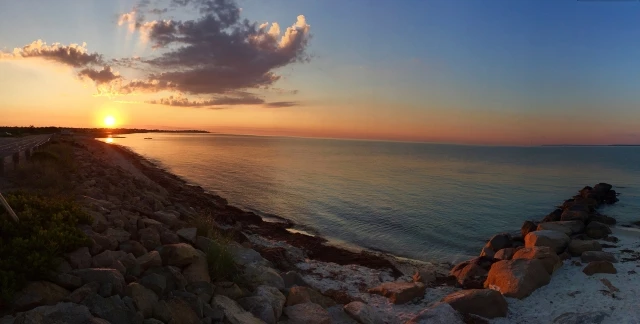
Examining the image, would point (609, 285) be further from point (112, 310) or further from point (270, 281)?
point (112, 310)

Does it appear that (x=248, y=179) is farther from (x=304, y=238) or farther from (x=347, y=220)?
(x=304, y=238)

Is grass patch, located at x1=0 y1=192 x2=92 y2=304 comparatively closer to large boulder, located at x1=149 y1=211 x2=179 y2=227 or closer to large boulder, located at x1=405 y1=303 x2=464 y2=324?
large boulder, located at x1=149 y1=211 x2=179 y2=227

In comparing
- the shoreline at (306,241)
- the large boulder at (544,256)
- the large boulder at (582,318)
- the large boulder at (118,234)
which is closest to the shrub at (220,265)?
the large boulder at (118,234)

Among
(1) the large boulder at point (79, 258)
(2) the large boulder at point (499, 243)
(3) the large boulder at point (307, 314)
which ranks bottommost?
(2) the large boulder at point (499, 243)

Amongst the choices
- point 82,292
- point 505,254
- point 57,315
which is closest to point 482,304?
point 505,254

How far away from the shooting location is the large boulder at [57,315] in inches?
225

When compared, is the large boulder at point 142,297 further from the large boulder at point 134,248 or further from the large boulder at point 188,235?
the large boulder at point 188,235

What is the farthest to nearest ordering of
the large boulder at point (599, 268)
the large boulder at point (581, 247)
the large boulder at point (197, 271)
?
the large boulder at point (581, 247), the large boulder at point (599, 268), the large boulder at point (197, 271)

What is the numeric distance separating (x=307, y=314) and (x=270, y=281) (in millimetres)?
1846

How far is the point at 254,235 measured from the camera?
19812 mm

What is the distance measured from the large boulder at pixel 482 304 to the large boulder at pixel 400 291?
1175 millimetres

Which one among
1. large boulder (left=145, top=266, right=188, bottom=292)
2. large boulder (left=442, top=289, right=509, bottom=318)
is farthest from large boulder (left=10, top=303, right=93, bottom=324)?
large boulder (left=442, top=289, right=509, bottom=318)

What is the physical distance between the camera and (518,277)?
12438mm

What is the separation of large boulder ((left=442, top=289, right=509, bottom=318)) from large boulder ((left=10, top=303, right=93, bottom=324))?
9.20 m
